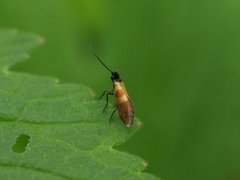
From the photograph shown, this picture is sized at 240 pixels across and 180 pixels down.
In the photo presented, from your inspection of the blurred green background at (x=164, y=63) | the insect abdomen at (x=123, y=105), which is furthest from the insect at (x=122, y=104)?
the blurred green background at (x=164, y=63)

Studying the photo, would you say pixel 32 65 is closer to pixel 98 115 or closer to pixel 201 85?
pixel 201 85

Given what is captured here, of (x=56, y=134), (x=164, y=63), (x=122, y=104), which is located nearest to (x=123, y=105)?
(x=122, y=104)

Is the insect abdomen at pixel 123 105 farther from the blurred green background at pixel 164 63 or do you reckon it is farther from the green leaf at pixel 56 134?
the blurred green background at pixel 164 63

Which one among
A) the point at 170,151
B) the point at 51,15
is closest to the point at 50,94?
the point at 170,151

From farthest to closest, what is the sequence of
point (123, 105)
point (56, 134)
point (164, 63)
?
point (164, 63) < point (123, 105) < point (56, 134)

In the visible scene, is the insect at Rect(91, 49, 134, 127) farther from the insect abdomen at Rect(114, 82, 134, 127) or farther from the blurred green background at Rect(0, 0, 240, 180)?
the blurred green background at Rect(0, 0, 240, 180)

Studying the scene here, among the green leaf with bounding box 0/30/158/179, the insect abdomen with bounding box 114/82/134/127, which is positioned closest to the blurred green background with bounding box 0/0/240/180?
the insect abdomen with bounding box 114/82/134/127

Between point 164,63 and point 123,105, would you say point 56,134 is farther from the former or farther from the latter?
point 164,63
